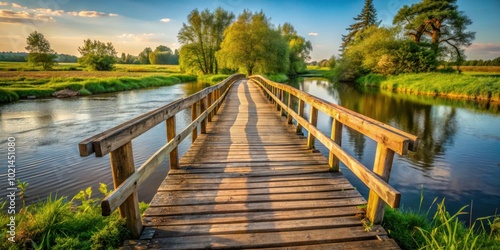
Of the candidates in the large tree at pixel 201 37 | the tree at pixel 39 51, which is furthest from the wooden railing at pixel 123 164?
the tree at pixel 39 51

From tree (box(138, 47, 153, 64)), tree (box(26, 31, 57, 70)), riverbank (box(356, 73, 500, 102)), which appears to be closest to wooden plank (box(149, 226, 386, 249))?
riverbank (box(356, 73, 500, 102))

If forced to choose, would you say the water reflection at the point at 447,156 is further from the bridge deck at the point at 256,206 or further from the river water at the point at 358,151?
the bridge deck at the point at 256,206

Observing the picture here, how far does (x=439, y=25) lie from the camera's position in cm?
3177

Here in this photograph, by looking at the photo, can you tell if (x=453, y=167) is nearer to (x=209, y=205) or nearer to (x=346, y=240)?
(x=346, y=240)

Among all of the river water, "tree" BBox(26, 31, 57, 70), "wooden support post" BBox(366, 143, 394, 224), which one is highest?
"tree" BBox(26, 31, 57, 70)

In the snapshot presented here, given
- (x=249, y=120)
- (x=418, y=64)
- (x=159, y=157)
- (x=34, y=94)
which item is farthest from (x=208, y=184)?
(x=418, y=64)

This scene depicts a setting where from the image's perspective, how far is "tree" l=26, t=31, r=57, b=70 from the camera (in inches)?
1972

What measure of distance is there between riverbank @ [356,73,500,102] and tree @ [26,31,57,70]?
6210cm

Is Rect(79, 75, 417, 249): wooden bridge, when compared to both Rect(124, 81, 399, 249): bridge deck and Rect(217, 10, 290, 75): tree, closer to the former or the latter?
Rect(124, 81, 399, 249): bridge deck

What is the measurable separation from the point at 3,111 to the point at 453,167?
66.8ft

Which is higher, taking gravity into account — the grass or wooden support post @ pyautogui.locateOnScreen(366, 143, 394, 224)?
wooden support post @ pyautogui.locateOnScreen(366, 143, 394, 224)

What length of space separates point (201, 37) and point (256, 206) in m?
50.1

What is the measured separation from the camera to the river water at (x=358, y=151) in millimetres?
5777

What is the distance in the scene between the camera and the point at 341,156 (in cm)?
309
